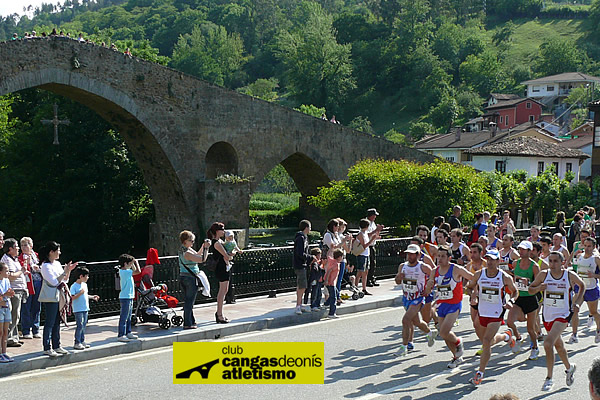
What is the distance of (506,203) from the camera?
4062 cm

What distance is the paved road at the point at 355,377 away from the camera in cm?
891

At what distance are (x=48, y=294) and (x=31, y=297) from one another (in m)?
1.63

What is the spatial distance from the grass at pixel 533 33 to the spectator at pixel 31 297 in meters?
106

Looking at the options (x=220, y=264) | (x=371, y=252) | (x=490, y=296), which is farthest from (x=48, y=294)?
(x=371, y=252)

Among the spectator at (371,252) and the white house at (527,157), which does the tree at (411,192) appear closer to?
the spectator at (371,252)

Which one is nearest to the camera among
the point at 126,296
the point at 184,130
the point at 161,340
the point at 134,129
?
the point at 126,296

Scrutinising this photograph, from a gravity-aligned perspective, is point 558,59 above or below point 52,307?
above

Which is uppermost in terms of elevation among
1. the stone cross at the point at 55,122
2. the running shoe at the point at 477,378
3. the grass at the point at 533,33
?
the grass at the point at 533,33

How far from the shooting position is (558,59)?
103 m

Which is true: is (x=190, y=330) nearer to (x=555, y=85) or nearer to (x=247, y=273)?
(x=247, y=273)

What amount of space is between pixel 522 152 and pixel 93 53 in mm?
28987

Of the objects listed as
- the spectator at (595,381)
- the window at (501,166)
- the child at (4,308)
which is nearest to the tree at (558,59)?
the window at (501,166)

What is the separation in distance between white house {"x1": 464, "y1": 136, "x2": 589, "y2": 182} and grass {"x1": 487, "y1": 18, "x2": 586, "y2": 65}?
6407cm

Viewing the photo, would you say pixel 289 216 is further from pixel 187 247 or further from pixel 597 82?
pixel 597 82
